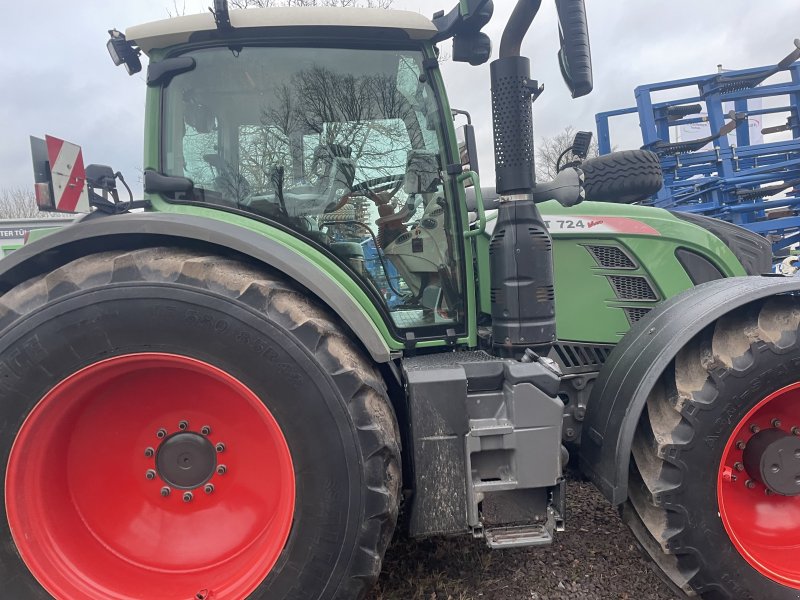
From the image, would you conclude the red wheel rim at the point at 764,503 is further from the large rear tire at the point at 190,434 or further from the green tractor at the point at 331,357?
the large rear tire at the point at 190,434

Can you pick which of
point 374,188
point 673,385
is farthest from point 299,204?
point 673,385

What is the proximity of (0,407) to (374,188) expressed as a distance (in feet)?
5.20

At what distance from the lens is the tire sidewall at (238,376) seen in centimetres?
171

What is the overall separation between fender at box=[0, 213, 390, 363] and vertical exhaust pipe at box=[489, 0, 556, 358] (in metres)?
0.62

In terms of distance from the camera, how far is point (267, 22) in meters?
2.09

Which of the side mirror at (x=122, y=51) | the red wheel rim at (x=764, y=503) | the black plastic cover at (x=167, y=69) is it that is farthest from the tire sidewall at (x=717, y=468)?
the side mirror at (x=122, y=51)

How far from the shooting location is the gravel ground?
2.24m

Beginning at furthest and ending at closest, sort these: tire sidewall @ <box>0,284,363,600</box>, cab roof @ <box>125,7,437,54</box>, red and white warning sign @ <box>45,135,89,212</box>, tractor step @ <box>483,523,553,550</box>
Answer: cab roof @ <box>125,7,437,54</box> → tractor step @ <box>483,523,553,550</box> → red and white warning sign @ <box>45,135,89,212</box> → tire sidewall @ <box>0,284,363,600</box>

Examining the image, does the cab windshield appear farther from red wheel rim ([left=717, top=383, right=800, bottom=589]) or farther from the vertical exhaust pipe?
red wheel rim ([left=717, top=383, right=800, bottom=589])

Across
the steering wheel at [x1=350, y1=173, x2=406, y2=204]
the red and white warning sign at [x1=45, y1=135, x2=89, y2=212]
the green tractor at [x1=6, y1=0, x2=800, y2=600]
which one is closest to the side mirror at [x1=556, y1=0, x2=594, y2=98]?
the green tractor at [x1=6, y1=0, x2=800, y2=600]

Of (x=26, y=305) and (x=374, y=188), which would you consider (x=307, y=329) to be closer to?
(x=374, y=188)

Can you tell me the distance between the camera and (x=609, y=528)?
271cm

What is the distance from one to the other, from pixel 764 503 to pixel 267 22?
2881 millimetres

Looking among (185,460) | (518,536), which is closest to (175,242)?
(185,460)
